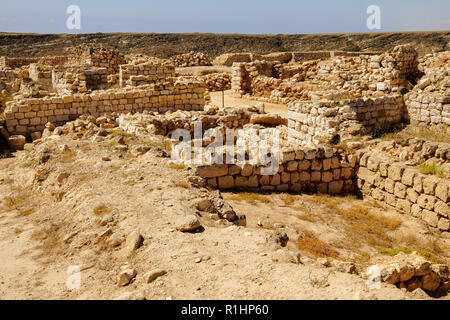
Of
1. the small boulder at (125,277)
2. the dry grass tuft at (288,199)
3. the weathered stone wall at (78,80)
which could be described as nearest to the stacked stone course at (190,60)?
the weathered stone wall at (78,80)

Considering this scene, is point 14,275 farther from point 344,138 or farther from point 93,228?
point 344,138

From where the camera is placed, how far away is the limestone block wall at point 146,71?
1481cm

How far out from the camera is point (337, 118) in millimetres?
9617

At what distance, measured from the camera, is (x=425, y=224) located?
7113mm

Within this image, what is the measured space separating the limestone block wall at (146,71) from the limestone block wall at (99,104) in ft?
4.73

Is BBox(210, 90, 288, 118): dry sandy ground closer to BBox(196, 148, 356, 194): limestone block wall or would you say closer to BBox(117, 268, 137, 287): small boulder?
BBox(196, 148, 356, 194): limestone block wall

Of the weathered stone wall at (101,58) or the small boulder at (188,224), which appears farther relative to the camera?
the weathered stone wall at (101,58)

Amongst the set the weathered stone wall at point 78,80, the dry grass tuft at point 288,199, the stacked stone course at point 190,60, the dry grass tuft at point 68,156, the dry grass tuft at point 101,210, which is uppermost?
the stacked stone course at point 190,60

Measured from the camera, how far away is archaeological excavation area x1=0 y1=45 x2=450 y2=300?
3.92 metres

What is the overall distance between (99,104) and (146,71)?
362cm

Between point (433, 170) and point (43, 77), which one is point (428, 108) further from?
point (43, 77)

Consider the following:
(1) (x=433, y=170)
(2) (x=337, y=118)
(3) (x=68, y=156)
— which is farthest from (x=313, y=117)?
(3) (x=68, y=156)

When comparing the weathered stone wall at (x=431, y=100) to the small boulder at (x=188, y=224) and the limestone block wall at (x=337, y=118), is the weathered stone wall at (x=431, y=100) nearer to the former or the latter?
the limestone block wall at (x=337, y=118)

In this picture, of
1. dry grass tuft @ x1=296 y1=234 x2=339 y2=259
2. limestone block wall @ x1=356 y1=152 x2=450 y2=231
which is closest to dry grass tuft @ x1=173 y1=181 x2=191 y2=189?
dry grass tuft @ x1=296 y1=234 x2=339 y2=259
